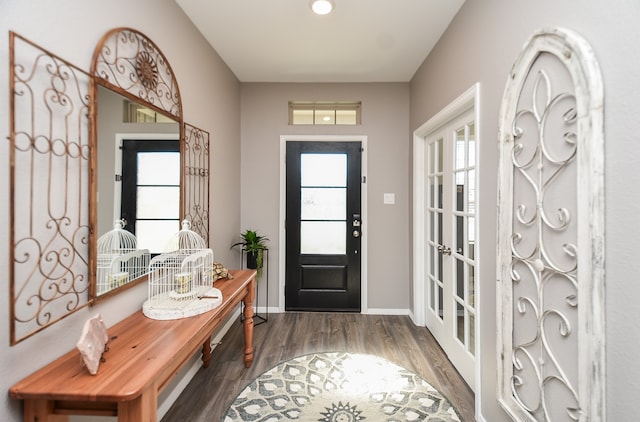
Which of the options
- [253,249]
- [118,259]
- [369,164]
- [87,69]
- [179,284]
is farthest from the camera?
[369,164]

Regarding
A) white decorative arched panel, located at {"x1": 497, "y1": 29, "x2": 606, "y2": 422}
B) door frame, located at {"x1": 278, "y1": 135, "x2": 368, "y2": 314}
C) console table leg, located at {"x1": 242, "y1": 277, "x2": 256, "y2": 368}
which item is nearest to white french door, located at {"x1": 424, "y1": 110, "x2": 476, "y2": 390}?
white decorative arched panel, located at {"x1": 497, "y1": 29, "x2": 606, "y2": 422}

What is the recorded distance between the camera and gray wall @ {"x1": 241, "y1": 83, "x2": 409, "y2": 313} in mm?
3479

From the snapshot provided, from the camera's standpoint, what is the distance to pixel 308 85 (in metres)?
3.49

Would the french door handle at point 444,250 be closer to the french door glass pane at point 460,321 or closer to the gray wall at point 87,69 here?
the french door glass pane at point 460,321

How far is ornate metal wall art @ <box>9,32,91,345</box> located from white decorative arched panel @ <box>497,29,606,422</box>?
1.92 meters

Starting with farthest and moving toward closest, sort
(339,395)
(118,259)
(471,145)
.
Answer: (471,145), (339,395), (118,259)

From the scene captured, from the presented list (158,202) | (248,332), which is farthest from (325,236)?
(158,202)

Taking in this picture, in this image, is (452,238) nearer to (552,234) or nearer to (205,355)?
(552,234)

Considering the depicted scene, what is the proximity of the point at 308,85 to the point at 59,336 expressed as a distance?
3.17 m

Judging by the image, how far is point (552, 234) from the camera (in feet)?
3.93

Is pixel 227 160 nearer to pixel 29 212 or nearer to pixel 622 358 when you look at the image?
pixel 29 212

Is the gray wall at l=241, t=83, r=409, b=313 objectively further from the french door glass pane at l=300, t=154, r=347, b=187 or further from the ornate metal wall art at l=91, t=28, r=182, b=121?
the ornate metal wall art at l=91, t=28, r=182, b=121

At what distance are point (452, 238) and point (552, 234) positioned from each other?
1303 mm

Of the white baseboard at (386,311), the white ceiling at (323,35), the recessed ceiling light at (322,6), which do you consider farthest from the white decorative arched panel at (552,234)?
the white baseboard at (386,311)
